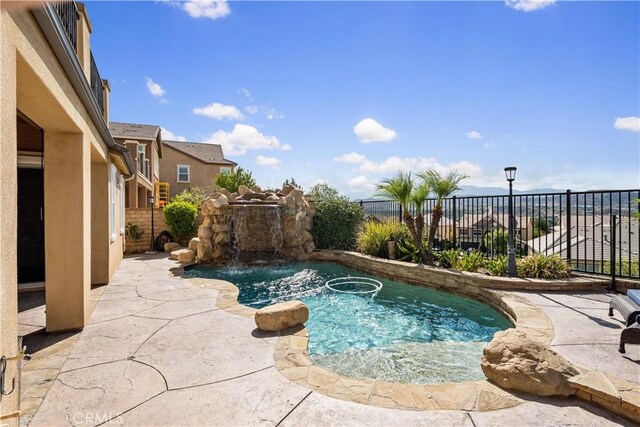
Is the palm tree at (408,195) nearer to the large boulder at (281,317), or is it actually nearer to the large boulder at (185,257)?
the large boulder at (281,317)

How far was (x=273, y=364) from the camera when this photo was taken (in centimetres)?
320

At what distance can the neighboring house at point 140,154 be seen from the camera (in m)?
17.1

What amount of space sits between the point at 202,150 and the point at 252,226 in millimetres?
22250

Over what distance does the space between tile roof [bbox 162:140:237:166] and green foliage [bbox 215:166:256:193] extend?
622 cm

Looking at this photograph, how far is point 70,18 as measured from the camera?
389cm

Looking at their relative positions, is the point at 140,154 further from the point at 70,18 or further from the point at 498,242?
the point at 498,242

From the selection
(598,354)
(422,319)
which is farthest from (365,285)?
(598,354)

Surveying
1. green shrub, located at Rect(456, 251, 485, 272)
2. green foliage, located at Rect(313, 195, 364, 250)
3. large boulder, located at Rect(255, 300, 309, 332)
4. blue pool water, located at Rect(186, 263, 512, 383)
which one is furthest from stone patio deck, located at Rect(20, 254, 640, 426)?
green foliage, located at Rect(313, 195, 364, 250)

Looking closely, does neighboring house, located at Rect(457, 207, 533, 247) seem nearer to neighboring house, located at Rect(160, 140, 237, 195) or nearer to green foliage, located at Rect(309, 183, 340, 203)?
green foliage, located at Rect(309, 183, 340, 203)

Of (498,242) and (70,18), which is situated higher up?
(70,18)

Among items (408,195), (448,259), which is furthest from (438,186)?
(448,259)

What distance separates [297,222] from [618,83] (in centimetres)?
985

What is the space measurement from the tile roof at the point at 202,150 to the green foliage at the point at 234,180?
245 inches

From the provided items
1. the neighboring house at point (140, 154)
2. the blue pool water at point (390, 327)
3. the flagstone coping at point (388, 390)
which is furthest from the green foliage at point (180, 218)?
the flagstone coping at point (388, 390)
